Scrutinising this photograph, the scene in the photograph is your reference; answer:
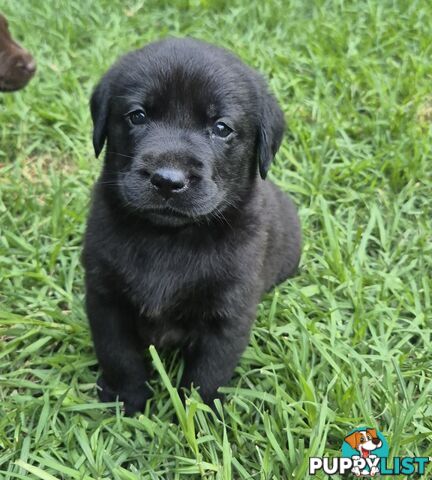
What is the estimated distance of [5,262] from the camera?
3037 millimetres

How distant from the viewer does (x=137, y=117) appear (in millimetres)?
2172

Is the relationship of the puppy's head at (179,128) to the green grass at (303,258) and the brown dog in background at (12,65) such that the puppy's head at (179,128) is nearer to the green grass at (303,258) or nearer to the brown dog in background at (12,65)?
the green grass at (303,258)

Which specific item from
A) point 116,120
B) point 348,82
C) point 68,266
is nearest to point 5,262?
point 68,266

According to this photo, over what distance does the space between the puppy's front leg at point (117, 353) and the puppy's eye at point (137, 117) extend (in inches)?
25.1

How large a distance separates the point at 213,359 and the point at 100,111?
1.00 m

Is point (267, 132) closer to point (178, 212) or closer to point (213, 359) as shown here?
point (178, 212)

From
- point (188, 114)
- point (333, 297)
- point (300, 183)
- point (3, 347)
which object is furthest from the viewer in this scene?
point (300, 183)

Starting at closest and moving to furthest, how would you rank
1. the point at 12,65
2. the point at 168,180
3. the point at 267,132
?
1. the point at 168,180
2. the point at 267,132
3. the point at 12,65

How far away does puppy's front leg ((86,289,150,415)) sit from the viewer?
2342mm

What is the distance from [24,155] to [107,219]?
1629mm

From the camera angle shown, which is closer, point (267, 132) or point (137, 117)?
point (137, 117)

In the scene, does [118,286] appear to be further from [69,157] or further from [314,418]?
[69,157]

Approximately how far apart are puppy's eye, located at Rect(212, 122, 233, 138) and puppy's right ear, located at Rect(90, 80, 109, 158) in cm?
42

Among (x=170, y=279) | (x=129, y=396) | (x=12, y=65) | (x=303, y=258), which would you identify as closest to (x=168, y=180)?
(x=170, y=279)
